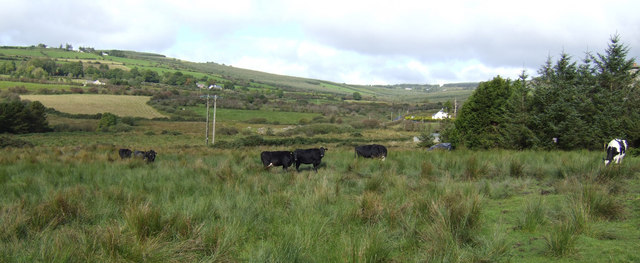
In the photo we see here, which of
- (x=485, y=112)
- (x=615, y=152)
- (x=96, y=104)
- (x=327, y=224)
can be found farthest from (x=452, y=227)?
(x=96, y=104)

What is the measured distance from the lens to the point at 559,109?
1755 cm

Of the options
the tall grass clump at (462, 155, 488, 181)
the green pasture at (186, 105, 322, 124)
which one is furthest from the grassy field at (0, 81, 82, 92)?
the tall grass clump at (462, 155, 488, 181)

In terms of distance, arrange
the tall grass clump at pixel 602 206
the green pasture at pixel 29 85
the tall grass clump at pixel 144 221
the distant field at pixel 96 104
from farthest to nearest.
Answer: the green pasture at pixel 29 85 < the distant field at pixel 96 104 < the tall grass clump at pixel 602 206 < the tall grass clump at pixel 144 221

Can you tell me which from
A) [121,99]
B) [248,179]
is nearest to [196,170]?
[248,179]

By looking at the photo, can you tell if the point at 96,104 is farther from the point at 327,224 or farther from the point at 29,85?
the point at 327,224

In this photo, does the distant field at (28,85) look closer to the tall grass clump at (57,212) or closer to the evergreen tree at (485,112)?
the evergreen tree at (485,112)

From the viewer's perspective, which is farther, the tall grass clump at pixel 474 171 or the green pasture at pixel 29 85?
the green pasture at pixel 29 85

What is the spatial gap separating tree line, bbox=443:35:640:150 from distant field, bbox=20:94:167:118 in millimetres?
70837

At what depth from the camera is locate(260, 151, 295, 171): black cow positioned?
13.2m

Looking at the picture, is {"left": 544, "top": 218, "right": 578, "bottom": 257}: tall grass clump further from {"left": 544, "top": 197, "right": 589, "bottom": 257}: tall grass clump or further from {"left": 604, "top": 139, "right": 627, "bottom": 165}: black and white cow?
{"left": 604, "top": 139, "right": 627, "bottom": 165}: black and white cow

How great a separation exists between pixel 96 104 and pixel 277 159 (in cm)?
8017

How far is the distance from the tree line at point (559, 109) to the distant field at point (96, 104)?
70837 millimetres

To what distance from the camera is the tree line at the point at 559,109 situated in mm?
17281

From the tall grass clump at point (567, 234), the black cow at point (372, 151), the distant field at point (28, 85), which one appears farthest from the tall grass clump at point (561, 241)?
the distant field at point (28, 85)
